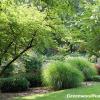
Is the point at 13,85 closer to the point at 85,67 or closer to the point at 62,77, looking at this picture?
the point at 62,77

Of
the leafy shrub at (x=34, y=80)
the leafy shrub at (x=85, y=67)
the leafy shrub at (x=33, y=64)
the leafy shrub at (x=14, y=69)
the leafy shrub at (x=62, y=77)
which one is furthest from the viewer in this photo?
the leafy shrub at (x=33, y=64)

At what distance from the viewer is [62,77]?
1369 cm

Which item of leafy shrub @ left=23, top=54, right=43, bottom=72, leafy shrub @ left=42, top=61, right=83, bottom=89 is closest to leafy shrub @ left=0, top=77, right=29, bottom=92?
leafy shrub @ left=42, top=61, right=83, bottom=89

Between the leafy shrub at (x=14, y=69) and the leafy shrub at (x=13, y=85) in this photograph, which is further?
the leafy shrub at (x=14, y=69)

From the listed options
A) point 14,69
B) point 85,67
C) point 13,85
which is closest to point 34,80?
point 13,85

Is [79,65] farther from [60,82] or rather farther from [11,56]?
[11,56]

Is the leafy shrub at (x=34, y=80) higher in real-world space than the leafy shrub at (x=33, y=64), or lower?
lower

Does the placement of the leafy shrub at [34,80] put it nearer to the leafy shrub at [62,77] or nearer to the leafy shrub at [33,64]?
the leafy shrub at [62,77]

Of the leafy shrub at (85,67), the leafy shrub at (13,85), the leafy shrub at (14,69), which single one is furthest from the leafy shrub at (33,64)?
the leafy shrub at (13,85)

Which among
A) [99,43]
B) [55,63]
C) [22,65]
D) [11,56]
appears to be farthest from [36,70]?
[99,43]

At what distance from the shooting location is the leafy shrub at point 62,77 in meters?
13.7

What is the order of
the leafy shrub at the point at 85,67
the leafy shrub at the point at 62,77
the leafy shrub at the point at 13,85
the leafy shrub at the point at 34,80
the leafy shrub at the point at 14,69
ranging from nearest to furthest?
the leafy shrub at the point at 13,85
the leafy shrub at the point at 62,77
the leafy shrub at the point at 34,80
the leafy shrub at the point at 14,69
the leafy shrub at the point at 85,67

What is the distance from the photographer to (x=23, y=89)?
13547 millimetres

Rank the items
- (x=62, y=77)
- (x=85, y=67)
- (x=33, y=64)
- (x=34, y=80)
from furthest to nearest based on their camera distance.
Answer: (x=33, y=64) < (x=85, y=67) < (x=34, y=80) < (x=62, y=77)
